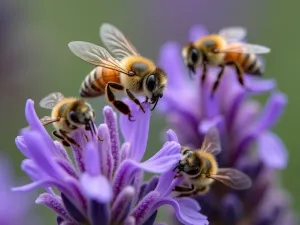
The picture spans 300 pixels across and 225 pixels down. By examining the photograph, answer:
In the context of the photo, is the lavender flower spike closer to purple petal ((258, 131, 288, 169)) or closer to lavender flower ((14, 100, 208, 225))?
purple petal ((258, 131, 288, 169))

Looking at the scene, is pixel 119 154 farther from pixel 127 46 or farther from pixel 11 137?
pixel 11 137

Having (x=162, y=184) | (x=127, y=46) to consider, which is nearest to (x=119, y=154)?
(x=162, y=184)

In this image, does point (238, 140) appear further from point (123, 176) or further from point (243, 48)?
point (123, 176)

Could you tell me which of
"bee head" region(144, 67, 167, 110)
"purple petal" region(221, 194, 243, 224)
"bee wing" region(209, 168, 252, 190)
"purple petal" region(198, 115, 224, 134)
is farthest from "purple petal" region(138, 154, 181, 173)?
Answer: "purple petal" region(221, 194, 243, 224)

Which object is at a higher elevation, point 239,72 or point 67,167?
point 67,167

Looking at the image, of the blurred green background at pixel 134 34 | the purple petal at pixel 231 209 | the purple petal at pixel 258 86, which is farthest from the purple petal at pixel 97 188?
the blurred green background at pixel 134 34

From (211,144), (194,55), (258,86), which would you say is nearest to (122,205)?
(211,144)
